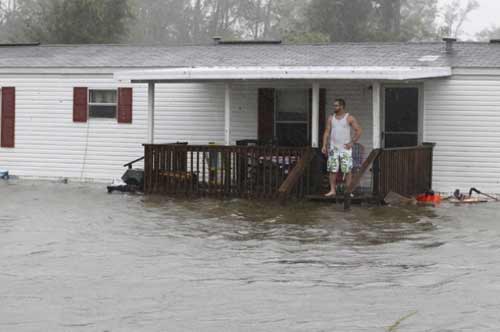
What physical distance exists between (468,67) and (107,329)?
13285 mm

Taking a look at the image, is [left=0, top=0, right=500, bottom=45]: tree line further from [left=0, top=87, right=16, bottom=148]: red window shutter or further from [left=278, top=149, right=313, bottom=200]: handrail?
[left=278, top=149, right=313, bottom=200]: handrail

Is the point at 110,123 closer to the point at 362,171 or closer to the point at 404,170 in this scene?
the point at 404,170

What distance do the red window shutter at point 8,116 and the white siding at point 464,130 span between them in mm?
9042

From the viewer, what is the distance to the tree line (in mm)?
47062

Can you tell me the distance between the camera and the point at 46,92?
2419cm

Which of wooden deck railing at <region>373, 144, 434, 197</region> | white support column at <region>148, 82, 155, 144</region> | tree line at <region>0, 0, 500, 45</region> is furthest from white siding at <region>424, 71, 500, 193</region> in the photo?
tree line at <region>0, 0, 500, 45</region>

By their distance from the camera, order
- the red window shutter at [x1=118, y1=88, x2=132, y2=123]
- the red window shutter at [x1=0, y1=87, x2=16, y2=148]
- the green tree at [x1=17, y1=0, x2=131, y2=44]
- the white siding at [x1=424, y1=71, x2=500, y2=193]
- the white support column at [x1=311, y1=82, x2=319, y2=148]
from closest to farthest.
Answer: the white support column at [x1=311, y1=82, x2=319, y2=148], the white siding at [x1=424, y1=71, x2=500, y2=193], the red window shutter at [x1=118, y1=88, x2=132, y2=123], the red window shutter at [x1=0, y1=87, x2=16, y2=148], the green tree at [x1=17, y1=0, x2=131, y2=44]

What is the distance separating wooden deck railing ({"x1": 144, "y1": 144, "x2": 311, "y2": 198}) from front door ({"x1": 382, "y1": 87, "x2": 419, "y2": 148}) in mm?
2831

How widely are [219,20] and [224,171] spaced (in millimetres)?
61316

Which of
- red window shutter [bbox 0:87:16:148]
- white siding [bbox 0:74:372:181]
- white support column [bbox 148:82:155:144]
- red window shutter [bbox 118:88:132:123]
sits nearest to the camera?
white support column [bbox 148:82:155:144]

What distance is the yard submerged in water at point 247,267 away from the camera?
31.0ft

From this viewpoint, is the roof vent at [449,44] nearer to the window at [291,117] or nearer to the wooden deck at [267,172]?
the wooden deck at [267,172]

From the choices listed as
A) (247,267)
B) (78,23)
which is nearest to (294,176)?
(247,267)

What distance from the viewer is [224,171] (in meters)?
20.6
